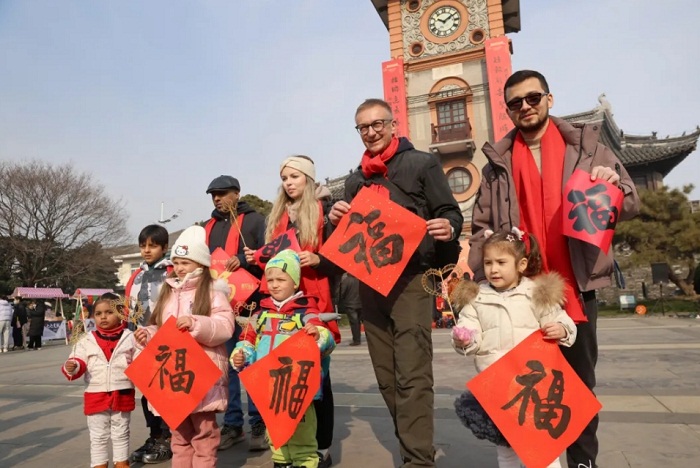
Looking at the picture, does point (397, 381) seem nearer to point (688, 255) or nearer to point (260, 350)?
point (260, 350)

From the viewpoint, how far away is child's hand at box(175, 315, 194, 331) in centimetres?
253

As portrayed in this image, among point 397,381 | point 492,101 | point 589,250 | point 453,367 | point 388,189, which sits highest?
point 492,101

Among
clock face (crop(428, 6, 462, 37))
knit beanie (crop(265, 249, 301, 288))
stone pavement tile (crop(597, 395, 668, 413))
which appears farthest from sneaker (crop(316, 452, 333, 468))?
clock face (crop(428, 6, 462, 37))

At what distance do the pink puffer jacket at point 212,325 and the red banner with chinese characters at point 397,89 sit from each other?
19597 mm

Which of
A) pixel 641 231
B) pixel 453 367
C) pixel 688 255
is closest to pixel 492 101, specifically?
pixel 641 231

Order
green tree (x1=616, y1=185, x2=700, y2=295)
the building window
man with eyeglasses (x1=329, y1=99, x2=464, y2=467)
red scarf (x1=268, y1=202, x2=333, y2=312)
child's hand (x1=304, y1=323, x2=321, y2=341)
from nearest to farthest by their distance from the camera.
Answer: man with eyeglasses (x1=329, y1=99, x2=464, y2=467)
child's hand (x1=304, y1=323, x2=321, y2=341)
red scarf (x1=268, y1=202, x2=333, y2=312)
green tree (x1=616, y1=185, x2=700, y2=295)
the building window

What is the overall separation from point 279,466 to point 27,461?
198 cm

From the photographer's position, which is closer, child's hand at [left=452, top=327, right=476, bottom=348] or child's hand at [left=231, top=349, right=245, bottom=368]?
child's hand at [left=452, top=327, right=476, bottom=348]

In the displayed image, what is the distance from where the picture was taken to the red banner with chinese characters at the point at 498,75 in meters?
20.3

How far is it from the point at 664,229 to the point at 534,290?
17109 mm

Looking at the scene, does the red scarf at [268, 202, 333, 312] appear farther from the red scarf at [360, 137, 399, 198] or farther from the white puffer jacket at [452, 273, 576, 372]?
the white puffer jacket at [452, 273, 576, 372]

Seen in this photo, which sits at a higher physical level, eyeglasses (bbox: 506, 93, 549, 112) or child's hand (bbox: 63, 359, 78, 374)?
eyeglasses (bbox: 506, 93, 549, 112)

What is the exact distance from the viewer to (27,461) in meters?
3.32

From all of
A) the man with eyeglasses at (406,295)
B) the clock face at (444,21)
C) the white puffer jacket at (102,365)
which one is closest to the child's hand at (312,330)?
the man with eyeglasses at (406,295)
